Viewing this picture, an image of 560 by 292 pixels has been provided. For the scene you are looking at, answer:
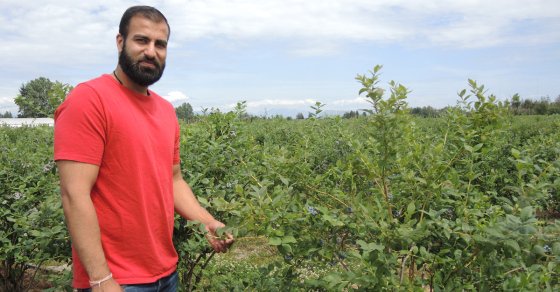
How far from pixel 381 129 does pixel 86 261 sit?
110 cm

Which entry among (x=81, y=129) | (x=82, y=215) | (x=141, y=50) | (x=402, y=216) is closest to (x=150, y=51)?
(x=141, y=50)

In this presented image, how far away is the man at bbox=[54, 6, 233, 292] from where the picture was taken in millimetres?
1653

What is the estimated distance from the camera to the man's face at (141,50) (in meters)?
1.89

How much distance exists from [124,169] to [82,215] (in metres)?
0.23

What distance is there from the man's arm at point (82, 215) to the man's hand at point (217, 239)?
0.45 metres

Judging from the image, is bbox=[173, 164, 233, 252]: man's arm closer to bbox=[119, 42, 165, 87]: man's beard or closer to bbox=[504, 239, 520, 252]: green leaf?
bbox=[119, 42, 165, 87]: man's beard

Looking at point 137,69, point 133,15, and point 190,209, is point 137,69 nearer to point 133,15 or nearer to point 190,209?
point 133,15

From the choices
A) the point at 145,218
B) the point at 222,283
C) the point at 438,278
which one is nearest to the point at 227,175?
the point at 222,283

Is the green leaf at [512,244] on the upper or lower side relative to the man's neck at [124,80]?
lower

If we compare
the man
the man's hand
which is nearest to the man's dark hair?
the man

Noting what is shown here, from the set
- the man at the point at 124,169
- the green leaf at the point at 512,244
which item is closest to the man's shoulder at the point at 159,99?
the man at the point at 124,169

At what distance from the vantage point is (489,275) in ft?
5.21

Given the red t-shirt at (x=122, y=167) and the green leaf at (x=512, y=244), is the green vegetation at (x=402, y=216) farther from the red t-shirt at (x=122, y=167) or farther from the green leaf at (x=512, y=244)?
the red t-shirt at (x=122, y=167)

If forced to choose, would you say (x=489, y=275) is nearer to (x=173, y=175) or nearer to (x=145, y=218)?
(x=145, y=218)
